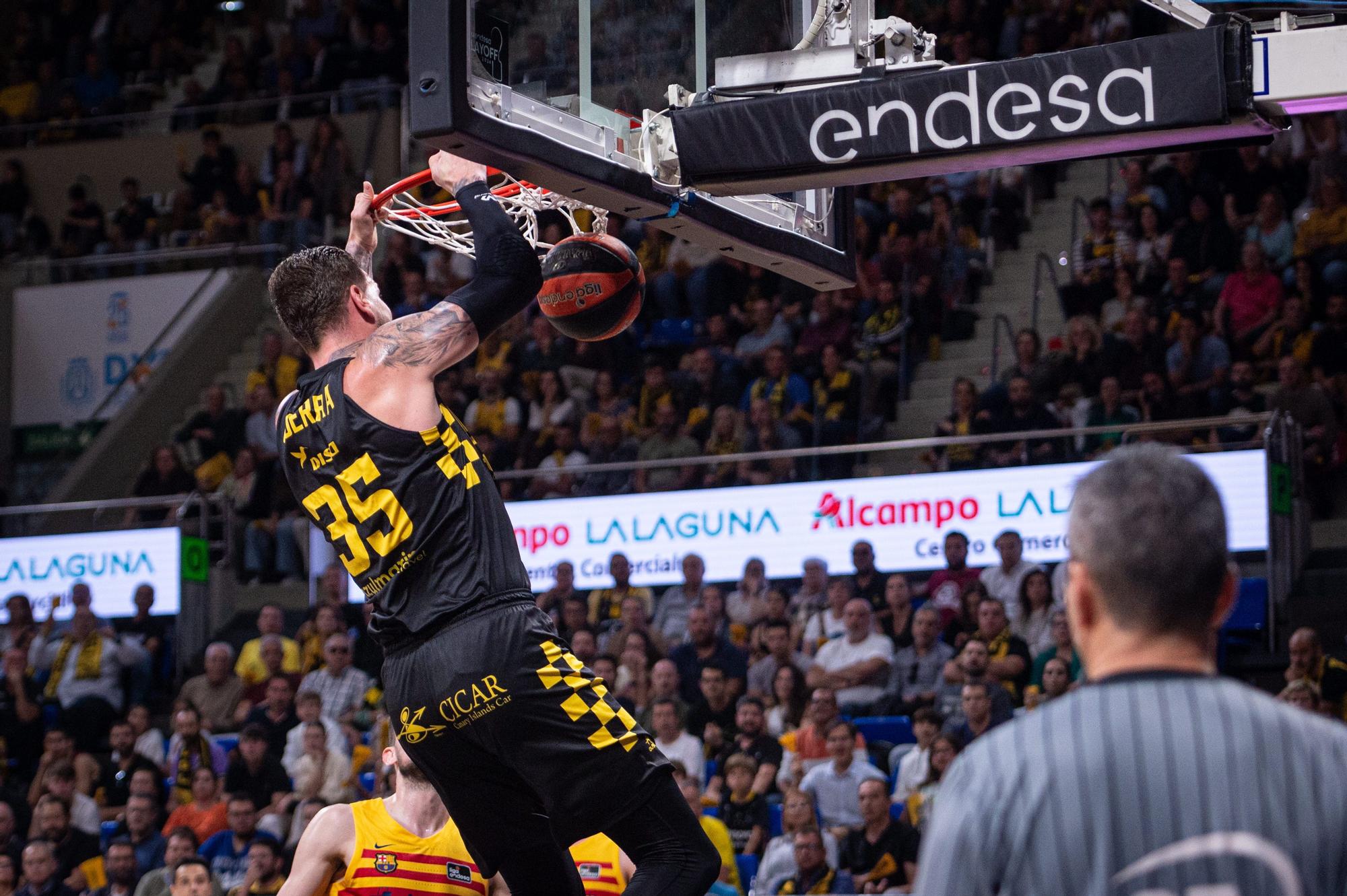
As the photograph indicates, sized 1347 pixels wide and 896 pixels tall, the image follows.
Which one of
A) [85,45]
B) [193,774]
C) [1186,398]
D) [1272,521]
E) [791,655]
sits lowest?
[193,774]

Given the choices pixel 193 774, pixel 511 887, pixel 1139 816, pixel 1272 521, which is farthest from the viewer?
pixel 193 774

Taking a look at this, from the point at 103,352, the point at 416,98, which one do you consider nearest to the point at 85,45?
the point at 103,352

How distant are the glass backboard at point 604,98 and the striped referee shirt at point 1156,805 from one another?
3.09m

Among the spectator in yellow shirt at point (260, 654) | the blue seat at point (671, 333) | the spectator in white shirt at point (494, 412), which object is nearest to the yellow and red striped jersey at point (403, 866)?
the spectator in yellow shirt at point (260, 654)

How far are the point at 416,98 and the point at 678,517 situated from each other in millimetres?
7979

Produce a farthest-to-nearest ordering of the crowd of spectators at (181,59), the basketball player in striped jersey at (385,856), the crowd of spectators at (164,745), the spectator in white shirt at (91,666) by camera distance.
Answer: the crowd of spectators at (181,59), the spectator in white shirt at (91,666), the crowd of spectators at (164,745), the basketball player in striped jersey at (385,856)

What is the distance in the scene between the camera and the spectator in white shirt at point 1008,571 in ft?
36.7

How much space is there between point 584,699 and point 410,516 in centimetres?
65

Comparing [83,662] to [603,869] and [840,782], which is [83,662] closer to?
[840,782]

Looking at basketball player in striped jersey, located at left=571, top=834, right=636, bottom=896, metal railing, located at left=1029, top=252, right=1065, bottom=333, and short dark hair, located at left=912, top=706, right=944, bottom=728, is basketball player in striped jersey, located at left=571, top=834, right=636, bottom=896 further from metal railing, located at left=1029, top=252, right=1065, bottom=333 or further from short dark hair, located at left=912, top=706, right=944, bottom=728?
metal railing, located at left=1029, top=252, right=1065, bottom=333

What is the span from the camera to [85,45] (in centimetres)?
2169

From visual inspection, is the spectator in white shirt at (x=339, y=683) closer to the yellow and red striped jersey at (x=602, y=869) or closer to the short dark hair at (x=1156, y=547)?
the yellow and red striped jersey at (x=602, y=869)

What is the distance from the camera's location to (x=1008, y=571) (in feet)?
36.9

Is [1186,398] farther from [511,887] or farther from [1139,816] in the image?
[1139,816]
